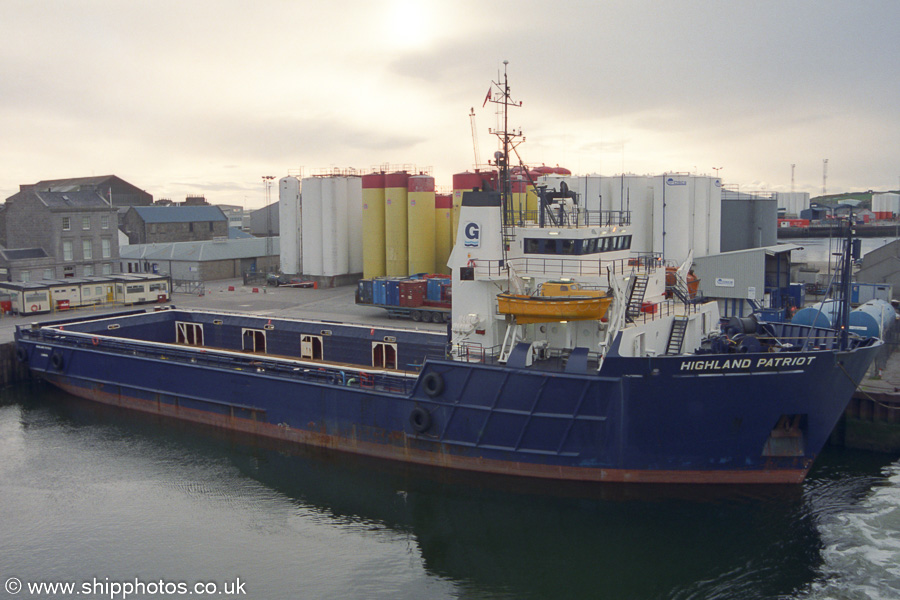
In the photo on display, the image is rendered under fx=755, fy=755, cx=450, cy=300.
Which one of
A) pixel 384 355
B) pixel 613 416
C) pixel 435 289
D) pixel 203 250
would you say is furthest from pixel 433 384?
pixel 203 250

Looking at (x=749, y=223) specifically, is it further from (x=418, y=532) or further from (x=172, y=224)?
(x=172, y=224)

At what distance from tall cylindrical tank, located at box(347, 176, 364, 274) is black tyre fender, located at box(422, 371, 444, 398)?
107ft

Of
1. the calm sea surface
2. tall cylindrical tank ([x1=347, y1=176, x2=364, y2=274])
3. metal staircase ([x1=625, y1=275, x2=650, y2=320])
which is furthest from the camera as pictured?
tall cylindrical tank ([x1=347, y1=176, x2=364, y2=274])

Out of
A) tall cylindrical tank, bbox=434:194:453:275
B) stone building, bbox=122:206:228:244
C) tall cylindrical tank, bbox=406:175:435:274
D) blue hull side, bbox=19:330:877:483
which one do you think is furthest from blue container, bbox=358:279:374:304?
stone building, bbox=122:206:228:244

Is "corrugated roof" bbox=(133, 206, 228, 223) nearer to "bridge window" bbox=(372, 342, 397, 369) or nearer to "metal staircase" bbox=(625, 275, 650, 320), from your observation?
"bridge window" bbox=(372, 342, 397, 369)

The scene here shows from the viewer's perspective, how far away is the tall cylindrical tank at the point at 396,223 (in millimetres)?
46312

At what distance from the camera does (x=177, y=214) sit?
67.6m

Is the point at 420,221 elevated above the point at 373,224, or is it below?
above

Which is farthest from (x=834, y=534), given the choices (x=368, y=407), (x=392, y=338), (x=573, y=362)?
(x=392, y=338)

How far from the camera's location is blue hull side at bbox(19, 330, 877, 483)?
54.7ft

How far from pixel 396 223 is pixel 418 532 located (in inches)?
1229

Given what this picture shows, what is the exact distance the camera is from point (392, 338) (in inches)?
968

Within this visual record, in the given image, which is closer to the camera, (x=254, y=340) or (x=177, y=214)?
(x=254, y=340)

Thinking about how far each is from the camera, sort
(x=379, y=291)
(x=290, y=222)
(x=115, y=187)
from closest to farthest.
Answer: (x=379, y=291) < (x=290, y=222) < (x=115, y=187)
